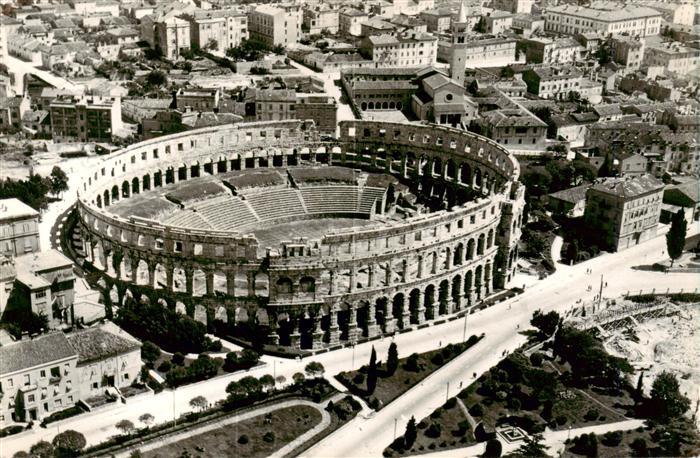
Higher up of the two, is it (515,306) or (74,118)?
(74,118)

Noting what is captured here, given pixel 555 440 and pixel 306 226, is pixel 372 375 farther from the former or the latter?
pixel 306 226

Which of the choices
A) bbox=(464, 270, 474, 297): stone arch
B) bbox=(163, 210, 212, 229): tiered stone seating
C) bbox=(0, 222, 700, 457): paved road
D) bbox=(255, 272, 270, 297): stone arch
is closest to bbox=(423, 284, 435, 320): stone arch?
bbox=(0, 222, 700, 457): paved road

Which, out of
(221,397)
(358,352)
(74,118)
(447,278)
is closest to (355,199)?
(447,278)

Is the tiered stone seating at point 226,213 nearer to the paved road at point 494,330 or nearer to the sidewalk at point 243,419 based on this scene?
the paved road at point 494,330

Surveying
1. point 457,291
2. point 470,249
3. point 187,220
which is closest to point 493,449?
point 457,291

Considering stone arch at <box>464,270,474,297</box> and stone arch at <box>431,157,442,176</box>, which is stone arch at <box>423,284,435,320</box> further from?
stone arch at <box>431,157,442,176</box>

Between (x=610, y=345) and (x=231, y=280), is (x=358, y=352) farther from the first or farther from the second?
(x=610, y=345)
